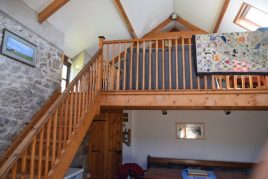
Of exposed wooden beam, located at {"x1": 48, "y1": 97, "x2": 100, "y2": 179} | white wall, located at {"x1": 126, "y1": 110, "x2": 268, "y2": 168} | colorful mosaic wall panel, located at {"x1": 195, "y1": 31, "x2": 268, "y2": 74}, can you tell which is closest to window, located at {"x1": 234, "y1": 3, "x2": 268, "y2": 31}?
colorful mosaic wall panel, located at {"x1": 195, "y1": 31, "x2": 268, "y2": 74}

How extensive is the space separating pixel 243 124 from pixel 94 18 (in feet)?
16.1

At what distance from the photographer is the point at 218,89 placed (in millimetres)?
3293

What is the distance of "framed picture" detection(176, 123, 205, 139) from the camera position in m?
6.19

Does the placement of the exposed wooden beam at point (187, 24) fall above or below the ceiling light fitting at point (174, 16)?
below

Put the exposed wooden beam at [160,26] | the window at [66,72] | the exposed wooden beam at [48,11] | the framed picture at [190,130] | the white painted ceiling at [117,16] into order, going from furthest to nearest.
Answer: the exposed wooden beam at [160,26] → the framed picture at [190,130] → the window at [66,72] → the white painted ceiling at [117,16] → the exposed wooden beam at [48,11]

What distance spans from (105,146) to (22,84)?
289 cm

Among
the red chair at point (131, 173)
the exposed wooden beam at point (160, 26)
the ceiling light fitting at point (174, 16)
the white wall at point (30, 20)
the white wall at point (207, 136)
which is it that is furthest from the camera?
the exposed wooden beam at point (160, 26)

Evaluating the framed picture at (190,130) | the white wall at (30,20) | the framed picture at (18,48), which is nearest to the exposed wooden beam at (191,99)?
the framed picture at (18,48)

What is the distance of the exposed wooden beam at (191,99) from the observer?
3227 mm

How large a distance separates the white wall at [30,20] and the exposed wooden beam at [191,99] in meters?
1.82

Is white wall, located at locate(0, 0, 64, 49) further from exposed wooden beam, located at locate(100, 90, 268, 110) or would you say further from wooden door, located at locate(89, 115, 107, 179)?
wooden door, located at locate(89, 115, 107, 179)

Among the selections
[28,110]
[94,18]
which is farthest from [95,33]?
[28,110]

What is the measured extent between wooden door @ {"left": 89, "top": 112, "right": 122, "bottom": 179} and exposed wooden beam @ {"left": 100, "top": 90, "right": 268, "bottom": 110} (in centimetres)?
235

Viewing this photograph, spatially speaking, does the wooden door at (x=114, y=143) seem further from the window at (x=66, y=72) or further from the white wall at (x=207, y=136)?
the window at (x=66, y=72)
